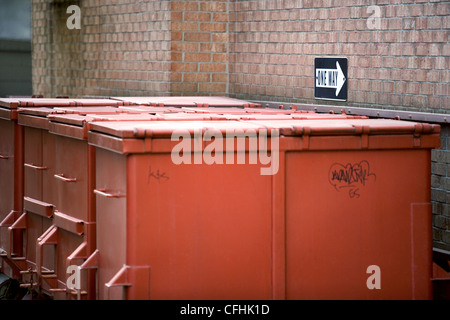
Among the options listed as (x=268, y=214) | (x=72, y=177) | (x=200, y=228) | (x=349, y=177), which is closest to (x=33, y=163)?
(x=72, y=177)

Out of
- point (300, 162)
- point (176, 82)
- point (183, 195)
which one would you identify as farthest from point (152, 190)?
point (176, 82)

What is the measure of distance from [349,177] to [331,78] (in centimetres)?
400

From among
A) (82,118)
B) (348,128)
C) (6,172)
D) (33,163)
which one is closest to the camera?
(348,128)

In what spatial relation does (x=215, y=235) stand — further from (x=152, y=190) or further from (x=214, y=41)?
(x=214, y=41)

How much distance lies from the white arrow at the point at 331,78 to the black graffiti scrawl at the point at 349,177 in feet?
12.1

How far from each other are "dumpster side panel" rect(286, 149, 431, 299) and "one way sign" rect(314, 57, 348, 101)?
11.7ft

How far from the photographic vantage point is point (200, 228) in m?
5.59

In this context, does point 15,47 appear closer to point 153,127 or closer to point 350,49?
point 350,49

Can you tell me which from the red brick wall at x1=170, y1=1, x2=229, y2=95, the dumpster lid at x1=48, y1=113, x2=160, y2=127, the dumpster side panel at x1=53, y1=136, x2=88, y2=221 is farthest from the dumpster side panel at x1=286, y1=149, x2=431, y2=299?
the red brick wall at x1=170, y1=1, x2=229, y2=95

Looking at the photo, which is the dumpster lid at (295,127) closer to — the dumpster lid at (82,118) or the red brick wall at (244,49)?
the dumpster lid at (82,118)

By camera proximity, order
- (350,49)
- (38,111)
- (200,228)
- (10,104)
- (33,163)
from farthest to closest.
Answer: (350,49), (10,104), (33,163), (38,111), (200,228)

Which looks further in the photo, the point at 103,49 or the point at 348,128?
the point at 103,49

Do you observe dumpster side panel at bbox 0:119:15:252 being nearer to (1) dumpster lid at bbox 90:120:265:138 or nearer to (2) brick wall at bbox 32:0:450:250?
(1) dumpster lid at bbox 90:120:265:138

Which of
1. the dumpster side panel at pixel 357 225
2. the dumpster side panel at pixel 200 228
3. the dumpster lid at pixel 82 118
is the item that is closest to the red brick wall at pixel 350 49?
the dumpster side panel at pixel 357 225
